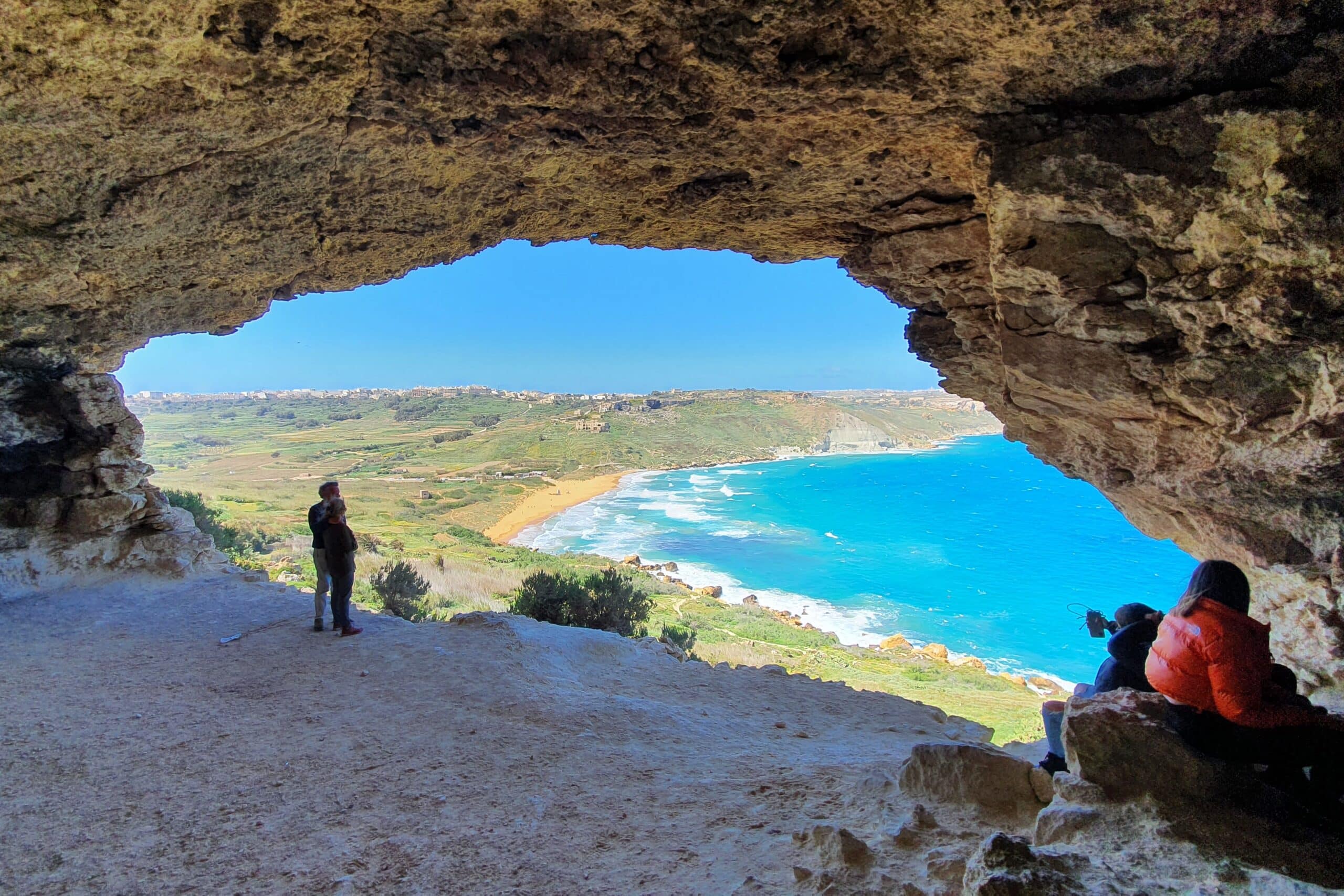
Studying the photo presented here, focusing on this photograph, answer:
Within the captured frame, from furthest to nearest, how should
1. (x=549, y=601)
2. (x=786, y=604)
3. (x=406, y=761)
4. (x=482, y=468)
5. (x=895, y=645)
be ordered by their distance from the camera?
(x=482, y=468), (x=786, y=604), (x=895, y=645), (x=549, y=601), (x=406, y=761)

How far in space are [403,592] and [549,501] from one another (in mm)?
35894

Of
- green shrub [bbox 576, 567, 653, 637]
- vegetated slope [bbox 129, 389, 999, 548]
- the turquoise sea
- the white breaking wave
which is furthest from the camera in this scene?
the white breaking wave

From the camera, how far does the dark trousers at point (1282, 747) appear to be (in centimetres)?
236

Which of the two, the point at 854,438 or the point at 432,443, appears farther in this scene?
the point at 854,438

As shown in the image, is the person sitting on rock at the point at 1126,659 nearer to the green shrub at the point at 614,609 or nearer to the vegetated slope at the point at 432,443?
the green shrub at the point at 614,609

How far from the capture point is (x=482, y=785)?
3826 millimetres

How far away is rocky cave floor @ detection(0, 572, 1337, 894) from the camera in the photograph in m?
2.73

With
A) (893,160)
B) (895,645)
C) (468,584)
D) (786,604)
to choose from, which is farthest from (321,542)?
(786,604)

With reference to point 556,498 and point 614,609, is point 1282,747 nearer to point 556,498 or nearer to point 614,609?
point 614,609

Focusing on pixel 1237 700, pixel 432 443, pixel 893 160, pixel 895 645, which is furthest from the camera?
pixel 432 443

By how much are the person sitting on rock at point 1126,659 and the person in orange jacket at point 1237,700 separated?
87 cm

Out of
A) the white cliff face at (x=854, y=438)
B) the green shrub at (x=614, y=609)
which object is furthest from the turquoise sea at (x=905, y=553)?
the white cliff face at (x=854, y=438)

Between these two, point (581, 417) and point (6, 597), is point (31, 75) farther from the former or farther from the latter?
point (581, 417)

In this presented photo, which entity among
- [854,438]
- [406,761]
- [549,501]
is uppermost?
[854,438]
